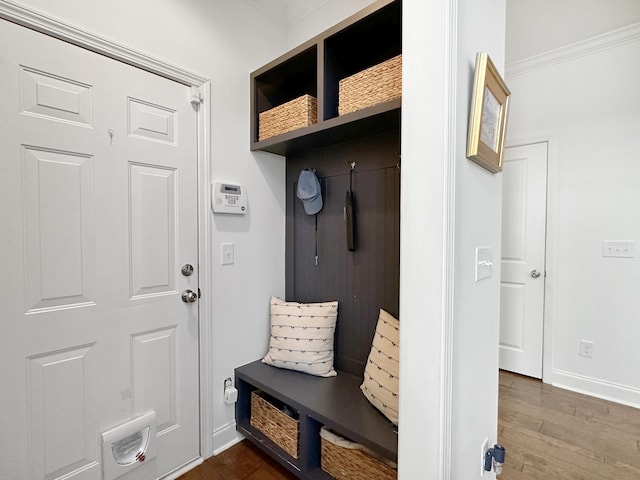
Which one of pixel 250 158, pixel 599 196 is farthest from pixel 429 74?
pixel 599 196

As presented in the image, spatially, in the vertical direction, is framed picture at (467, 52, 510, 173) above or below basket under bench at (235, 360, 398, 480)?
above

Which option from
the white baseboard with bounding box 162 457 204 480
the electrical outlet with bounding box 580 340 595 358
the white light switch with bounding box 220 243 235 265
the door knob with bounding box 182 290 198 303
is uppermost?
the white light switch with bounding box 220 243 235 265

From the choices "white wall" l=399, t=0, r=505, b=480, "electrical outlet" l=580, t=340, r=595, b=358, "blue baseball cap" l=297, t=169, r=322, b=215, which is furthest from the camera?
"electrical outlet" l=580, t=340, r=595, b=358

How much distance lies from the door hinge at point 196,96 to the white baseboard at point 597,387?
3.30 metres

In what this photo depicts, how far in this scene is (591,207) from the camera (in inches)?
93.5

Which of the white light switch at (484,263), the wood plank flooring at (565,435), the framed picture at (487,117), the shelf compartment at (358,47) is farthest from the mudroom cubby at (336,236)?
the wood plank flooring at (565,435)

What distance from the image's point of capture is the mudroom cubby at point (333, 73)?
1443 mm

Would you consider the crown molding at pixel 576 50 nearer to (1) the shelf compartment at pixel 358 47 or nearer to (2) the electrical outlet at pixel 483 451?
(1) the shelf compartment at pixel 358 47

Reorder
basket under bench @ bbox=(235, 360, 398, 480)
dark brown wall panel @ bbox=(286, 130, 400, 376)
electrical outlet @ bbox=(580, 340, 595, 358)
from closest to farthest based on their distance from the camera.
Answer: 1. basket under bench @ bbox=(235, 360, 398, 480)
2. dark brown wall panel @ bbox=(286, 130, 400, 376)
3. electrical outlet @ bbox=(580, 340, 595, 358)

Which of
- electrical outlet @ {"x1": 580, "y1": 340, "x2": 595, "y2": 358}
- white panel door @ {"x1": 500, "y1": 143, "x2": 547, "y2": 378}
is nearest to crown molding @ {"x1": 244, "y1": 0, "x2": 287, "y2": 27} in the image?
white panel door @ {"x1": 500, "y1": 143, "x2": 547, "y2": 378}

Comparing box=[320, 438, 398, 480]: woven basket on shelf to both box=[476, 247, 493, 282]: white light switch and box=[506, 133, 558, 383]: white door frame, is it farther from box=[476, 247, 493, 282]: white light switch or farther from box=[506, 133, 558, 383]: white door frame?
box=[506, 133, 558, 383]: white door frame

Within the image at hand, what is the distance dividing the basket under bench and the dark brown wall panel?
0.26 metres

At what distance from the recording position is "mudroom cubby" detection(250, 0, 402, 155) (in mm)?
1443

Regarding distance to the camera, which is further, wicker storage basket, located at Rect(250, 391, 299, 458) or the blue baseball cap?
the blue baseball cap
